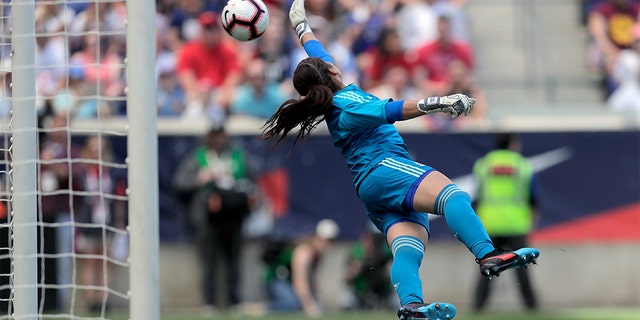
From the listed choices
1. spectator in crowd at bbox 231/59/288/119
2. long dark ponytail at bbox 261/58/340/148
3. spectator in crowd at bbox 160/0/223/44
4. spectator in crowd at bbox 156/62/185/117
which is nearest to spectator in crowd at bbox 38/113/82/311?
spectator in crowd at bbox 156/62/185/117

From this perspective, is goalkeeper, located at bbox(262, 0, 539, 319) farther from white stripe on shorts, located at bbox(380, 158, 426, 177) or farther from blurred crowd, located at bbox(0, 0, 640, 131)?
blurred crowd, located at bbox(0, 0, 640, 131)

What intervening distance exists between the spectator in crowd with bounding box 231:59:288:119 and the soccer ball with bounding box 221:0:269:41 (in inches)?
277

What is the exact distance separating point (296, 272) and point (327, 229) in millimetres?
770

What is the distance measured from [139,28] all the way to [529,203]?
843 cm

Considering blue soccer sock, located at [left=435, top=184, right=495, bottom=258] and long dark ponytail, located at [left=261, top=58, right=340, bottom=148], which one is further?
long dark ponytail, located at [left=261, top=58, right=340, bottom=148]

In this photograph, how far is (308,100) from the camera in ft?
25.9

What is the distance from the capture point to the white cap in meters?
15.3

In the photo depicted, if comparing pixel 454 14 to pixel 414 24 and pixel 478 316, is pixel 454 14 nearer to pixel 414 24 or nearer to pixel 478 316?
pixel 414 24

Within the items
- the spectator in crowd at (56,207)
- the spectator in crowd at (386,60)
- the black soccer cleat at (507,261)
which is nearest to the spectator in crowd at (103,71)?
the spectator in crowd at (56,207)

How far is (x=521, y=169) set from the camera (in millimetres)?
14594

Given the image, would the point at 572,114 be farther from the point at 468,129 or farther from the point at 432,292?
the point at 432,292

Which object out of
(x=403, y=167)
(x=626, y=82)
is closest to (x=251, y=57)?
(x=626, y=82)

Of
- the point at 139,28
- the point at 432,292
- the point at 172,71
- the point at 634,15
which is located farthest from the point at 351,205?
the point at 139,28

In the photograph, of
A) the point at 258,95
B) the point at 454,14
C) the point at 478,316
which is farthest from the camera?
the point at 454,14
